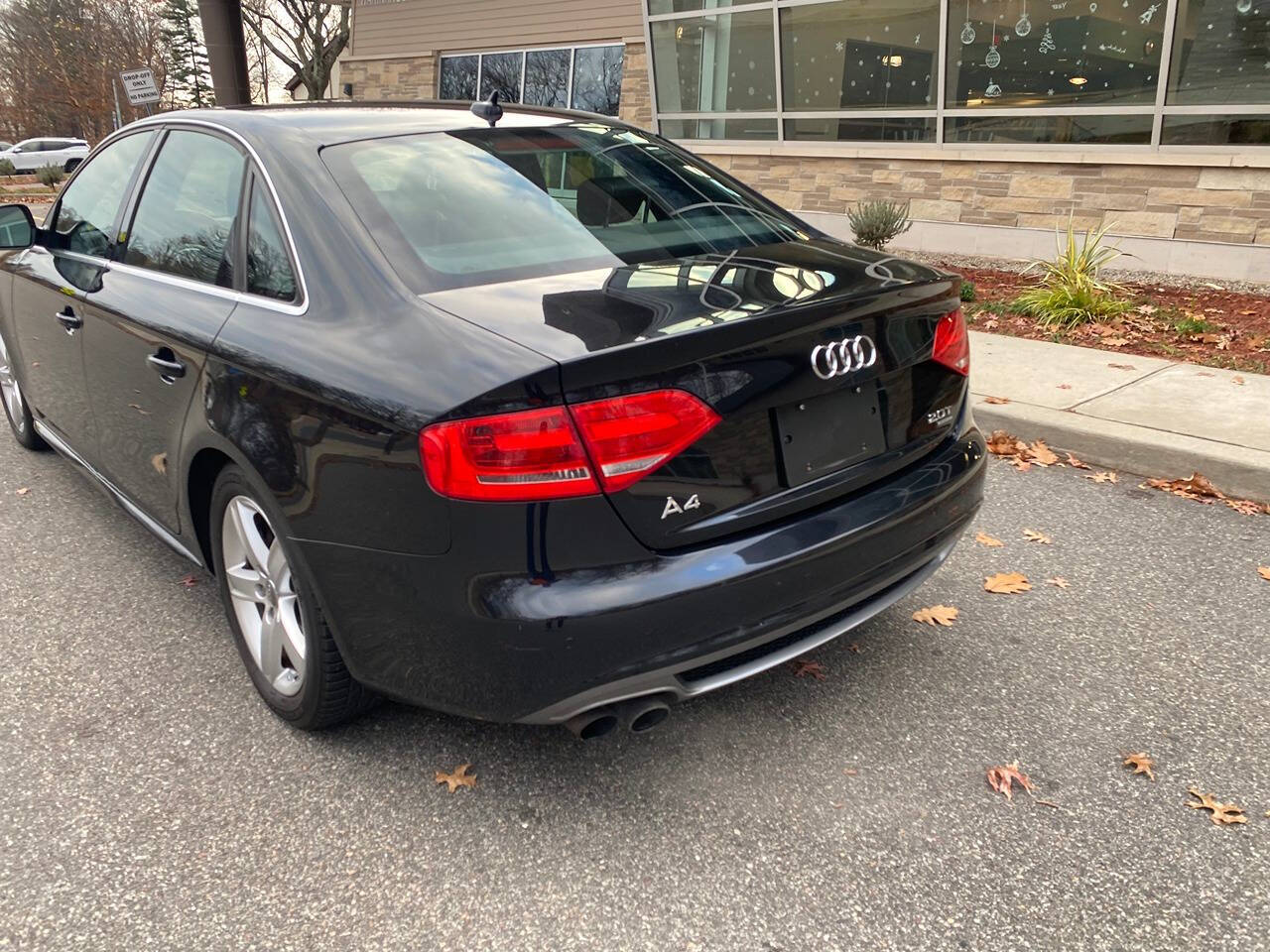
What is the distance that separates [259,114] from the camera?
2.97 metres

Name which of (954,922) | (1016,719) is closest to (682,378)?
(954,922)

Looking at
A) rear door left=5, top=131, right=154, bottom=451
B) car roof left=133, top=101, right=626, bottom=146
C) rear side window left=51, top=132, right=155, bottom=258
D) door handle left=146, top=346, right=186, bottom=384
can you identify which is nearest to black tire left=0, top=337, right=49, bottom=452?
rear door left=5, top=131, right=154, bottom=451

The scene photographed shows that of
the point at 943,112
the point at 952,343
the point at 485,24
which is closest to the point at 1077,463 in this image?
the point at 952,343

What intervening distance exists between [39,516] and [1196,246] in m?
8.69

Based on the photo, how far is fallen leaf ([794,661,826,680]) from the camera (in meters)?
2.98

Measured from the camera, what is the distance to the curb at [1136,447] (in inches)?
171

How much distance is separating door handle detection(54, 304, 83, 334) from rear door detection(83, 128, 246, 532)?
109 mm

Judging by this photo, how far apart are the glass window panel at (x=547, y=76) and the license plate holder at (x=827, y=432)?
1488cm

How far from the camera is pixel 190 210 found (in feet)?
10.1

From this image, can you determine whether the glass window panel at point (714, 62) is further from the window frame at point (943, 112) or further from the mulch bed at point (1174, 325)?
the mulch bed at point (1174, 325)

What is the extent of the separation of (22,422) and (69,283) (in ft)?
5.86

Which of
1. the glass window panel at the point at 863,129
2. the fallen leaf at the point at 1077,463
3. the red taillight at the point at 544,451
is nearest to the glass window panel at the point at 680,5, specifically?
the glass window panel at the point at 863,129

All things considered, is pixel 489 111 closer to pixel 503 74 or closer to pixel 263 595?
pixel 263 595

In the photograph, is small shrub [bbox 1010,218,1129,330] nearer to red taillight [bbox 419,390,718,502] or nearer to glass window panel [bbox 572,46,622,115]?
red taillight [bbox 419,390,718,502]
